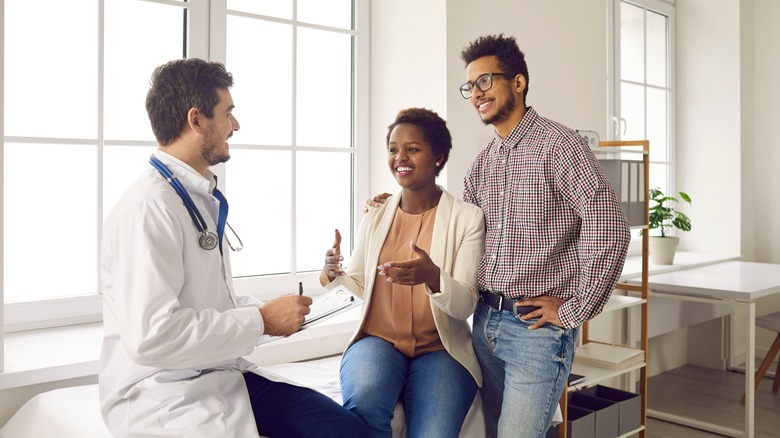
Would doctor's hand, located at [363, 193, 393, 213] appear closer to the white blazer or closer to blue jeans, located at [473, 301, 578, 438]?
the white blazer

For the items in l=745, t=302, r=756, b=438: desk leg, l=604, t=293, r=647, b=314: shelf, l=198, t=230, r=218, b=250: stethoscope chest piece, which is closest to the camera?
l=198, t=230, r=218, b=250: stethoscope chest piece

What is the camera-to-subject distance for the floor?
11.2 ft

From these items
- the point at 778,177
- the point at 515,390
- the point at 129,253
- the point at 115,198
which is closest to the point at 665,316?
the point at 778,177

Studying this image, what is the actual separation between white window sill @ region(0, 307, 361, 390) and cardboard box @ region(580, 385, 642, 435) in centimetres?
121

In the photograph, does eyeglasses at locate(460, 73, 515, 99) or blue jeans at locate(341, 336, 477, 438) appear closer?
blue jeans at locate(341, 336, 477, 438)

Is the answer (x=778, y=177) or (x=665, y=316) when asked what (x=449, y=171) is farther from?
(x=778, y=177)

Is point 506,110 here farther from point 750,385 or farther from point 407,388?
point 750,385

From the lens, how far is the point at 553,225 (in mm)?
1841

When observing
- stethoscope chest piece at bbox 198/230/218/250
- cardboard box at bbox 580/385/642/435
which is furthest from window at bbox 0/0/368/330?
cardboard box at bbox 580/385/642/435

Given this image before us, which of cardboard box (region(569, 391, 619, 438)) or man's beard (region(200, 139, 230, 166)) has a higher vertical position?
man's beard (region(200, 139, 230, 166))

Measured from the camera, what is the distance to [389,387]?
1.84 metres

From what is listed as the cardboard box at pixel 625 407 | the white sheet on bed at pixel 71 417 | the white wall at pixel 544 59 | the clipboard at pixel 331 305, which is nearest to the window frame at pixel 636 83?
the white wall at pixel 544 59

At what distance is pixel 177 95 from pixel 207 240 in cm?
35

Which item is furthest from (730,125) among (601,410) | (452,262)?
(452,262)
